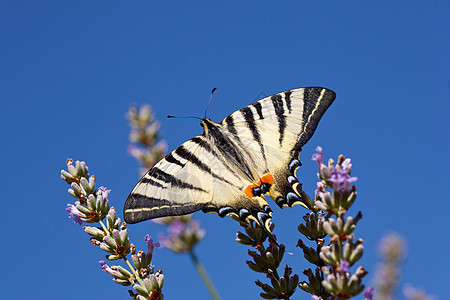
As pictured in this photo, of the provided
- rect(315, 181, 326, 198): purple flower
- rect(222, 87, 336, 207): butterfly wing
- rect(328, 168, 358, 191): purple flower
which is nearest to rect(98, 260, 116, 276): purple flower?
rect(222, 87, 336, 207): butterfly wing

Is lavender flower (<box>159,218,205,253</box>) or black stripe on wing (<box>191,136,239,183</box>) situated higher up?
lavender flower (<box>159,218,205,253</box>)

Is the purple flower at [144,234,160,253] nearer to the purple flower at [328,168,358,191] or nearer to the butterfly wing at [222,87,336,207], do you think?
the butterfly wing at [222,87,336,207]

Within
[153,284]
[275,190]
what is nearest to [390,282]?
[275,190]

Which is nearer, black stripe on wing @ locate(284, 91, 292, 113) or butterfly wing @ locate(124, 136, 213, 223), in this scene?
butterfly wing @ locate(124, 136, 213, 223)

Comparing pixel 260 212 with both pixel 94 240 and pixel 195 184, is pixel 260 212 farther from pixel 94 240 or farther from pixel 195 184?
pixel 94 240

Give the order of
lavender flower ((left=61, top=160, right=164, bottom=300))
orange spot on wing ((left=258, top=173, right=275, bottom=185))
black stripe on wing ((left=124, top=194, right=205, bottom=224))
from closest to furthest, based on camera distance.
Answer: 1. lavender flower ((left=61, top=160, right=164, bottom=300))
2. black stripe on wing ((left=124, top=194, right=205, bottom=224))
3. orange spot on wing ((left=258, top=173, right=275, bottom=185))

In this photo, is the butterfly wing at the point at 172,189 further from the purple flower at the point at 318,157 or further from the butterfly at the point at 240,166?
the purple flower at the point at 318,157

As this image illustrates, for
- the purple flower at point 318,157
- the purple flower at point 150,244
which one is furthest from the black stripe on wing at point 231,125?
the purple flower at point 318,157
